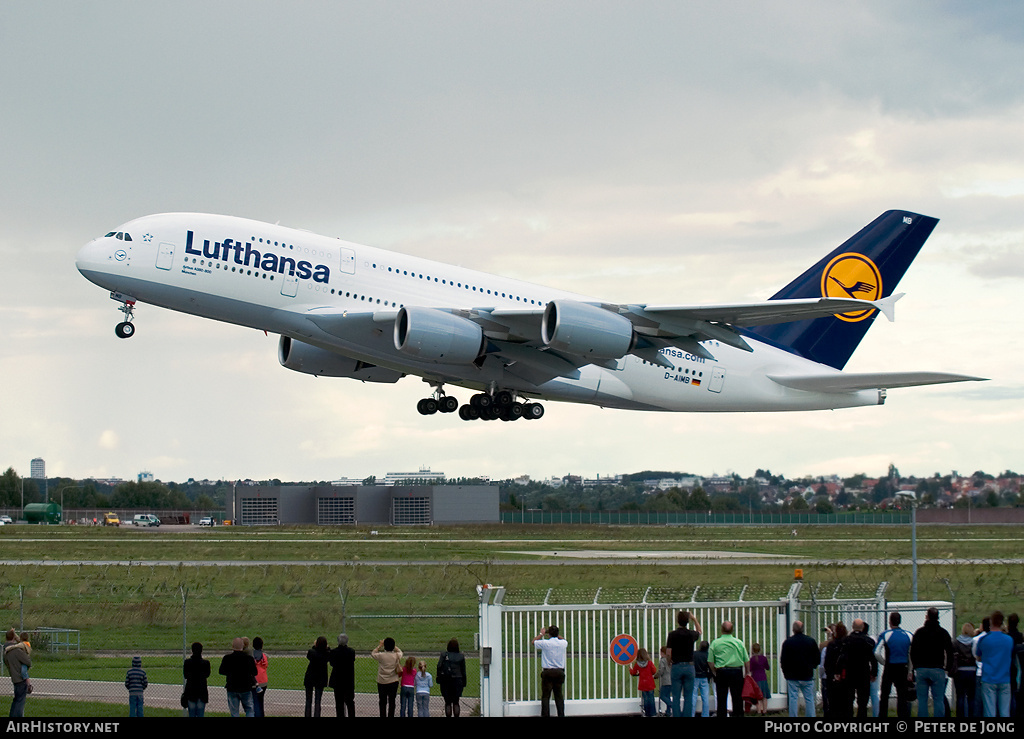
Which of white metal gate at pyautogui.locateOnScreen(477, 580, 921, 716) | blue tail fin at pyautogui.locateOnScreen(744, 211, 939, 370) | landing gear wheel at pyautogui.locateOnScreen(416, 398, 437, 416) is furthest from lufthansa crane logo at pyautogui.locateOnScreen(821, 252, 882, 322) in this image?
white metal gate at pyautogui.locateOnScreen(477, 580, 921, 716)

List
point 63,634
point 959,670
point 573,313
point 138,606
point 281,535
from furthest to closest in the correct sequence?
point 281,535 → point 138,606 → point 573,313 → point 63,634 → point 959,670

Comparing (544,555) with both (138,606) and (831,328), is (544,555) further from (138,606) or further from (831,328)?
(138,606)

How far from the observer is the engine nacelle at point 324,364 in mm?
42094

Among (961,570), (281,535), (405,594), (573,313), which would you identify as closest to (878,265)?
(961,570)

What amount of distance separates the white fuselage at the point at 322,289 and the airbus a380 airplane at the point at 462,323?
0.04 metres

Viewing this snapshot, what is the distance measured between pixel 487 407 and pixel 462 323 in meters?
5.77

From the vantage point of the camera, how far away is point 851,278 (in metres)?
45.6

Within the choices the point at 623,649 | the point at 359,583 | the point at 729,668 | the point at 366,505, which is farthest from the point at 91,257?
the point at 366,505

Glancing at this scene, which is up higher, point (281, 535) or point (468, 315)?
point (468, 315)

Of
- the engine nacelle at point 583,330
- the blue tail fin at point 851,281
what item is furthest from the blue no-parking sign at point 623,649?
the blue tail fin at point 851,281

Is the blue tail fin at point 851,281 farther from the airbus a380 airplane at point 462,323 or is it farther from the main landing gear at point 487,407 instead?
the main landing gear at point 487,407

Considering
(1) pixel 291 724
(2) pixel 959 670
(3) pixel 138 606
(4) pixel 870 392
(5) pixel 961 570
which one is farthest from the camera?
(5) pixel 961 570

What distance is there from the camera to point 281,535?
88875 millimetres

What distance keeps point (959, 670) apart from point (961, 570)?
32422 mm
